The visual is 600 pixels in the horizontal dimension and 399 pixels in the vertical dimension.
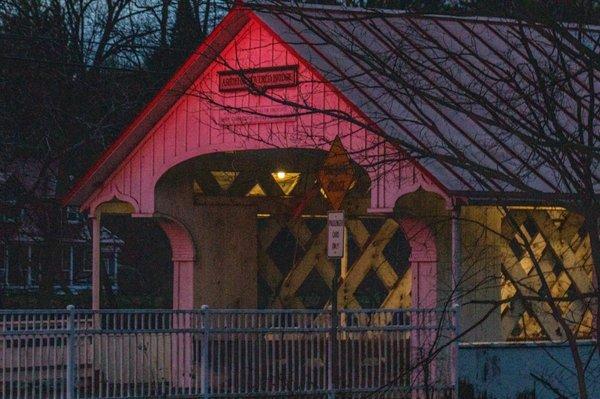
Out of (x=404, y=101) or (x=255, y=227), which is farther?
(x=255, y=227)

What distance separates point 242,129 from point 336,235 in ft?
14.6

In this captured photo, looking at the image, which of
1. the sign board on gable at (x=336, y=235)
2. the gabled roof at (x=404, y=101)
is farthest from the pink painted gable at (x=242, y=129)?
the sign board on gable at (x=336, y=235)

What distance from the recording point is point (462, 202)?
63.0 feet

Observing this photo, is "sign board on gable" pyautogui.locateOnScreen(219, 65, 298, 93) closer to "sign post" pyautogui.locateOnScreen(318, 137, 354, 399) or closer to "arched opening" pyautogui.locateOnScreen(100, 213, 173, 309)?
"sign post" pyautogui.locateOnScreen(318, 137, 354, 399)

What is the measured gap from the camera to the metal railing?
19.8 m

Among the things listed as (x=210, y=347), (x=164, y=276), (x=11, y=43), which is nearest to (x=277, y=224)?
(x=210, y=347)

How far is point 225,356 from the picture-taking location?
65.9 feet

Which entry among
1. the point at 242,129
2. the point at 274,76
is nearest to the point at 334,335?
the point at 274,76

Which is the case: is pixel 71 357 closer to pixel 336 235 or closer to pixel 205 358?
pixel 205 358

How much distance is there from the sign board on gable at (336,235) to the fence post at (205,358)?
3.11 meters

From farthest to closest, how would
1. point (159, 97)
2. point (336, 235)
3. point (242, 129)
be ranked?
point (159, 97) → point (242, 129) → point (336, 235)

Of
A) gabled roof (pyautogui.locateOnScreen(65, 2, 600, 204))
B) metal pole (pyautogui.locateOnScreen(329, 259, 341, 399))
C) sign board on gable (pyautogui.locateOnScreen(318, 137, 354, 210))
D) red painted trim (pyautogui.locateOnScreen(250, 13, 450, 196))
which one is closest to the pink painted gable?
red painted trim (pyautogui.locateOnScreen(250, 13, 450, 196))

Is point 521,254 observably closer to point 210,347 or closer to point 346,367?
point 346,367

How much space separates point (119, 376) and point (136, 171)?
4.46m
